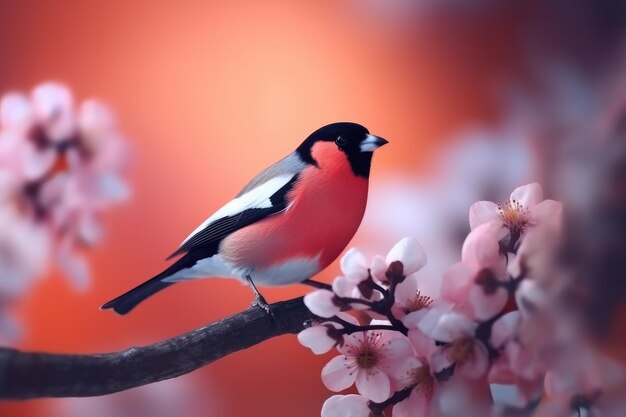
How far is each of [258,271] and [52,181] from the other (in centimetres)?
46

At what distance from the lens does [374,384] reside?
1.33 metres

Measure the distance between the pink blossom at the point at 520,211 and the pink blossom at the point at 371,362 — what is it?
32cm

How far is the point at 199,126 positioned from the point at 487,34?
687 millimetres

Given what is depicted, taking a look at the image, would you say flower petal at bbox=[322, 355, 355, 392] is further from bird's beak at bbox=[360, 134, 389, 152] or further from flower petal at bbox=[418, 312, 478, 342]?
bird's beak at bbox=[360, 134, 389, 152]

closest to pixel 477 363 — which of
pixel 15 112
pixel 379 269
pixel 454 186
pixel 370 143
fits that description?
pixel 379 269

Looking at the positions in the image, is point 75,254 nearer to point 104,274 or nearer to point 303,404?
point 104,274

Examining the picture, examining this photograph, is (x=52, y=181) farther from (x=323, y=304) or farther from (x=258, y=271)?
(x=323, y=304)

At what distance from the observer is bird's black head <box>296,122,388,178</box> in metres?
1.37

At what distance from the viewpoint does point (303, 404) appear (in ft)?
4.52

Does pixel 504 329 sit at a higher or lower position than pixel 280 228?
lower

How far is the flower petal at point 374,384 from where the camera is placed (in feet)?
4.33

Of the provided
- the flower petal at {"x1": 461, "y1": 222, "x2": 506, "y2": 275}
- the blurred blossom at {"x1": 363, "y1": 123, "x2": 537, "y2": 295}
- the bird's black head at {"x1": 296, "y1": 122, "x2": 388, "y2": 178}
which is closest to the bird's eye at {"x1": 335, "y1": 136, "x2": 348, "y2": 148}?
the bird's black head at {"x1": 296, "y1": 122, "x2": 388, "y2": 178}

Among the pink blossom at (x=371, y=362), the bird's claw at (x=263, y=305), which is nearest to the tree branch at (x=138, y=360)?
the bird's claw at (x=263, y=305)

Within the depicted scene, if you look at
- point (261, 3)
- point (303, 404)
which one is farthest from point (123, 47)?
point (303, 404)
